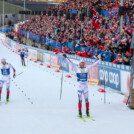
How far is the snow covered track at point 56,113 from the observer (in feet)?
29.0

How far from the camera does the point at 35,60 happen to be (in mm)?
32812

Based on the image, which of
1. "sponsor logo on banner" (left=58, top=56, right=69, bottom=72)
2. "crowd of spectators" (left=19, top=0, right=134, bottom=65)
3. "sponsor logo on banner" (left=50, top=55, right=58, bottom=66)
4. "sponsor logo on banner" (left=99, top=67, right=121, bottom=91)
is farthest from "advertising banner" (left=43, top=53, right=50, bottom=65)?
"sponsor logo on banner" (left=99, top=67, right=121, bottom=91)

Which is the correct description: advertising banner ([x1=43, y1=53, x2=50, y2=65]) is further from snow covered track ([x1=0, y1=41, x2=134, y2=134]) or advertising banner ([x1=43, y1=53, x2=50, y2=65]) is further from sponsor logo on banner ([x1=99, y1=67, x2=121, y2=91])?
sponsor logo on banner ([x1=99, y1=67, x2=121, y2=91])


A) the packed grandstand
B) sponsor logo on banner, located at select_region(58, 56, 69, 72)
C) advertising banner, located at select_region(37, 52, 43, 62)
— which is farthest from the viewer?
advertising banner, located at select_region(37, 52, 43, 62)

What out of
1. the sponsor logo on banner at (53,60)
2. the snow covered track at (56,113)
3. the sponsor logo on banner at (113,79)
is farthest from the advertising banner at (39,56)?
the sponsor logo on banner at (113,79)

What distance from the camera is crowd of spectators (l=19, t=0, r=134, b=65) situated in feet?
60.6

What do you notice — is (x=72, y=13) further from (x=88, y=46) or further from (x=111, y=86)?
(x=111, y=86)

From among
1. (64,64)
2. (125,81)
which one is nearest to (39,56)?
(64,64)

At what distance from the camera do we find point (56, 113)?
10.9m

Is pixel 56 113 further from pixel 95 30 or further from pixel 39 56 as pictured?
pixel 39 56

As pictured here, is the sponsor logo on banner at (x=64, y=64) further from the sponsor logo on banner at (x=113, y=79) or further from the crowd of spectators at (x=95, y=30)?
the sponsor logo on banner at (x=113, y=79)

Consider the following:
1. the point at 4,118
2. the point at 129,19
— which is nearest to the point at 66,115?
the point at 4,118

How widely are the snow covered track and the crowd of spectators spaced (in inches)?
129

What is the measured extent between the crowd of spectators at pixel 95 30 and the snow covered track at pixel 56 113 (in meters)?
3.27
